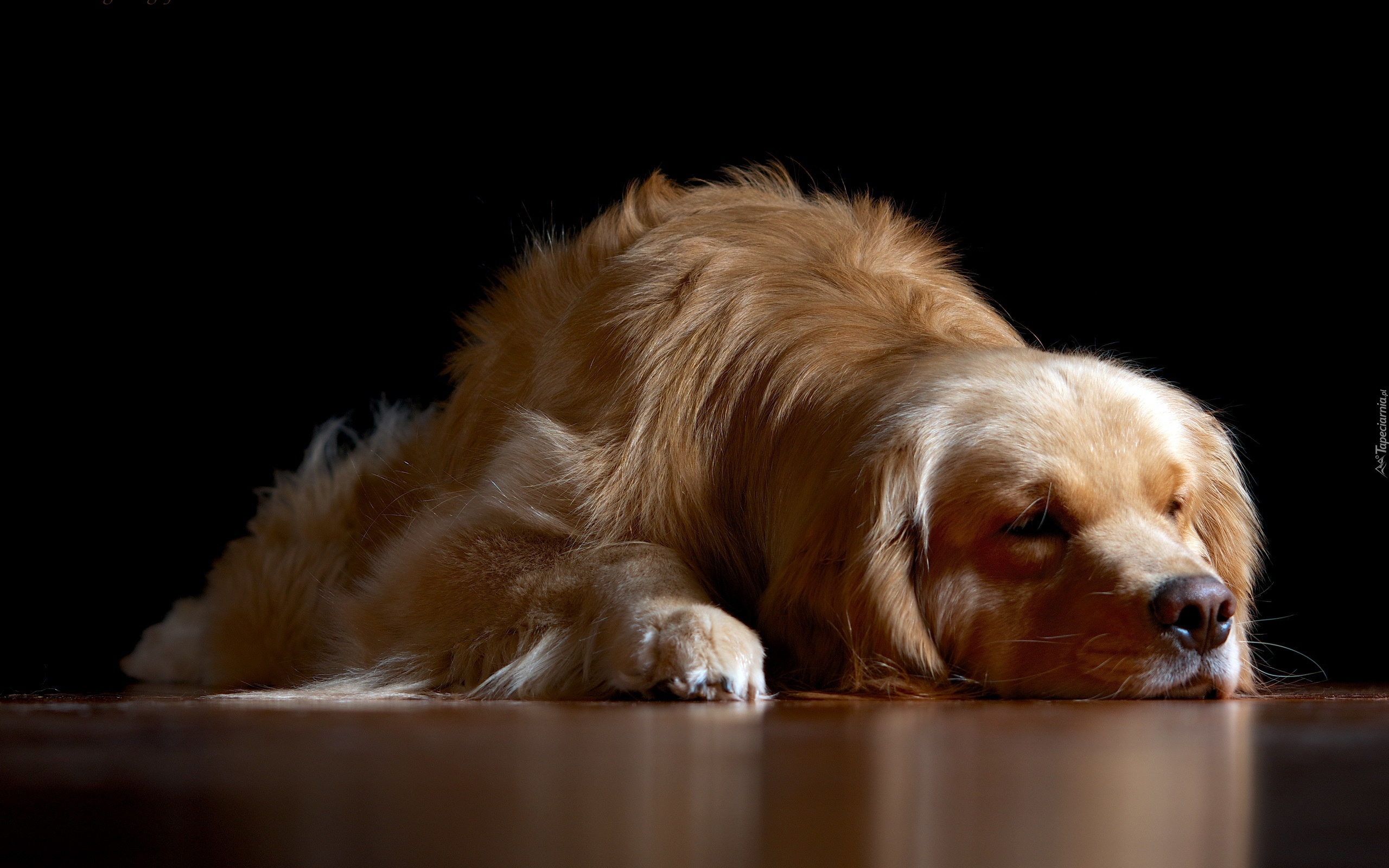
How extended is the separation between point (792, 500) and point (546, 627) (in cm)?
46

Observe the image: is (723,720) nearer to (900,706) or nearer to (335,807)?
(900,706)

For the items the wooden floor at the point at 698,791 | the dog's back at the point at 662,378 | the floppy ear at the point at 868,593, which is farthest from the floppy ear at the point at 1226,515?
the wooden floor at the point at 698,791

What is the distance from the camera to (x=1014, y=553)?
1.94m

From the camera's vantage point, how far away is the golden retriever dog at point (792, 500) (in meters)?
1.86

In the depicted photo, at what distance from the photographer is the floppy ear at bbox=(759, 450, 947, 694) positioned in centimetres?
197

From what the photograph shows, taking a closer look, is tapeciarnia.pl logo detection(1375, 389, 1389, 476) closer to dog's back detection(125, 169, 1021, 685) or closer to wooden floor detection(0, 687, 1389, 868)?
dog's back detection(125, 169, 1021, 685)

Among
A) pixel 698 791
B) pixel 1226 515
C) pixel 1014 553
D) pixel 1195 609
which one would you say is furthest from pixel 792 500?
pixel 698 791

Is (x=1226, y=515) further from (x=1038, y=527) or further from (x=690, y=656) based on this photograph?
(x=690, y=656)

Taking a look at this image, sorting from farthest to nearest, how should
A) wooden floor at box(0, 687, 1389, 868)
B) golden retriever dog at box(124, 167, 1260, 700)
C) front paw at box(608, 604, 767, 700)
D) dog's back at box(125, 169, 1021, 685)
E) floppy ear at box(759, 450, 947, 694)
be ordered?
dog's back at box(125, 169, 1021, 685)
floppy ear at box(759, 450, 947, 694)
golden retriever dog at box(124, 167, 1260, 700)
front paw at box(608, 604, 767, 700)
wooden floor at box(0, 687, 1389, 868)

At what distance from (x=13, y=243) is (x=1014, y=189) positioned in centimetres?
308

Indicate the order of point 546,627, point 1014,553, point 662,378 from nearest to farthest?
point 1014,553, point 546,627, point 662,378

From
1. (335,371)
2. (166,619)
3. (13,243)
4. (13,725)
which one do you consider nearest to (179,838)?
(13,725)

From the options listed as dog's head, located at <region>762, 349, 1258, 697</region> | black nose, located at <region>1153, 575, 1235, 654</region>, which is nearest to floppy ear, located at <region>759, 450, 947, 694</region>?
dog's head, located at <region>762, 349, 1258, 697</region>

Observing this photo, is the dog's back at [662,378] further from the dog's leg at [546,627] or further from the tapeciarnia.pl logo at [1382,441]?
the tapeciarnia.pl logo at [1382,441]
